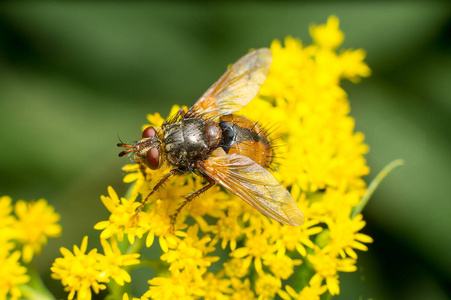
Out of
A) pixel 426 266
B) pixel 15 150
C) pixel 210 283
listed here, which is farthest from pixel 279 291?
pixel 15 150

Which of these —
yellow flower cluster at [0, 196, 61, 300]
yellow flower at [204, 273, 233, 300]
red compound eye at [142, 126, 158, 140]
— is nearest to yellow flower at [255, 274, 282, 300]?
Answer: yellow flower at [204, 273, 233, 300]

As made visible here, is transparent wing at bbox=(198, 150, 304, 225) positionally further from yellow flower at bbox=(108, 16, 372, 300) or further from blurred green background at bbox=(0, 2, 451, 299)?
blurred green background at bbox=(0, 2, 451, 299)

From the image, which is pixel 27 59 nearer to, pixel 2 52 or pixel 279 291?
pixel 2 52

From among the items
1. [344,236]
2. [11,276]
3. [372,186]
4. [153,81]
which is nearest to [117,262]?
[11,276]

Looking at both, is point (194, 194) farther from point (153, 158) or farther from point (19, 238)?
point (19, 238)

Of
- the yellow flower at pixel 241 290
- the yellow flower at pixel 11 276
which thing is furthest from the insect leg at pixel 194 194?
the yellow flower at pixel 11 276

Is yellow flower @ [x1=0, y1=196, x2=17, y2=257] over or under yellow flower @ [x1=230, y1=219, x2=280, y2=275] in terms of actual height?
over
